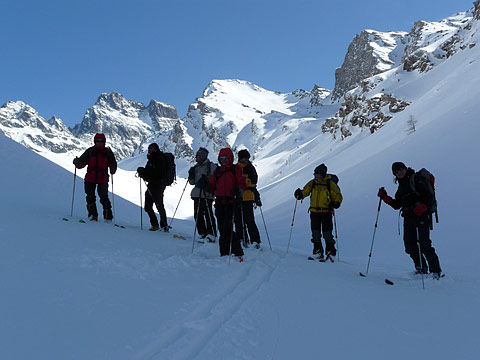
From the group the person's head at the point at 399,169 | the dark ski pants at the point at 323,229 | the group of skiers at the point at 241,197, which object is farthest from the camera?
the dark ski pants at the point at 323,229

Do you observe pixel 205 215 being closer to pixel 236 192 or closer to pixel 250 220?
pixel 250 220

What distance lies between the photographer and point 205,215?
342 inches

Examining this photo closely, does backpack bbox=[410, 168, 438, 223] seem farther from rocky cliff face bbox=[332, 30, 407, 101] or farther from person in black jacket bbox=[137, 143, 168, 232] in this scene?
rocky cliff face bbox=[332, 30, 407, 101]

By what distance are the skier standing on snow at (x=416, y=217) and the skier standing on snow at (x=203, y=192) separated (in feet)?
13.0

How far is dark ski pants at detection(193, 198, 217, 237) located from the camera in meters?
8.35

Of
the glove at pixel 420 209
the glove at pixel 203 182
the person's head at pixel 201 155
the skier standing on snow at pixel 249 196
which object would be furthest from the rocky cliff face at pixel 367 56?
the glove at pixel 420 209

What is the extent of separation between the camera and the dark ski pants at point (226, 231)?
6441mm

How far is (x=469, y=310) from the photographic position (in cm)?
434

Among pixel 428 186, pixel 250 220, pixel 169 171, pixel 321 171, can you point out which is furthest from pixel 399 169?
pixel 169 171

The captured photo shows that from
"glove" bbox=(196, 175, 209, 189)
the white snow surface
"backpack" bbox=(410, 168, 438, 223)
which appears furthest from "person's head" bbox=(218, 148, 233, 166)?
"backpack" bbox=(410, 168, 438, 223)

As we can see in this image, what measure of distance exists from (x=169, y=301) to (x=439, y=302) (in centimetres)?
372

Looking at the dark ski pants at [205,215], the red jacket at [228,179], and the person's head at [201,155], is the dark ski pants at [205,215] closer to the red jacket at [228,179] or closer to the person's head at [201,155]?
the person's head at [201,155]

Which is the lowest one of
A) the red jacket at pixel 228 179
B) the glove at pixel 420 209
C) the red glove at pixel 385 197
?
the glove at pixel 420 209

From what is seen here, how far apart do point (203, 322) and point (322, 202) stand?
5042mm
